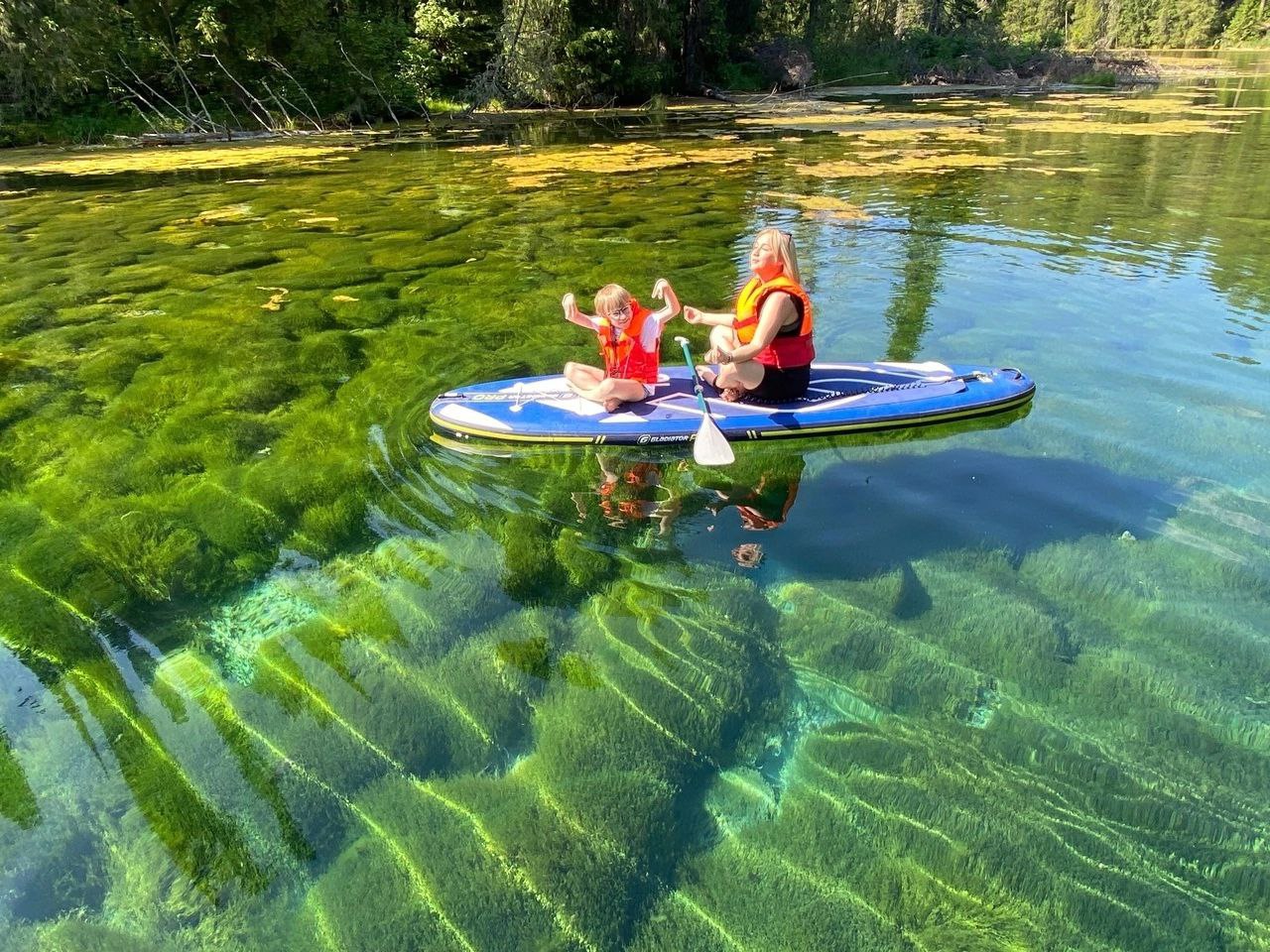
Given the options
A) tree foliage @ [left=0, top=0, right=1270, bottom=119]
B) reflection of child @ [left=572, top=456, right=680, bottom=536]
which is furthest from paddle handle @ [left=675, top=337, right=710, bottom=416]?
tree foliage @ [left=0, top=0, right=1270, bottom=119]

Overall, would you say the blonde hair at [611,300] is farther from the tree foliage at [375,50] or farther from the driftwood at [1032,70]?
the driftwood at [1032,70]

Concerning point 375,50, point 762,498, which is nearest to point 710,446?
point 762,498

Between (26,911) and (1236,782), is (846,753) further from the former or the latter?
(26,911)

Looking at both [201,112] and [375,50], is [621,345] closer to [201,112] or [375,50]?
[201,112]

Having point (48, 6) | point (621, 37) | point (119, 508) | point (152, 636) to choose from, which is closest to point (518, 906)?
point (152, 636)

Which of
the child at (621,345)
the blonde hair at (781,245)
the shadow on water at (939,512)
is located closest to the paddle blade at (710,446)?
the shadow on water at (939,512)

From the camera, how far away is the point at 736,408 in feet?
17.2

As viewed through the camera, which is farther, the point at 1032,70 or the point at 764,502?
the point at 1032,70

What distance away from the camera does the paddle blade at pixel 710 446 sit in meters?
4.69

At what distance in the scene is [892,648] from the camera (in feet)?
11.2

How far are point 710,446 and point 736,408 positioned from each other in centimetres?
60

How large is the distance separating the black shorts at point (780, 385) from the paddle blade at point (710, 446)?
628mm

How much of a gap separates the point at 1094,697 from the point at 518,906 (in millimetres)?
2376

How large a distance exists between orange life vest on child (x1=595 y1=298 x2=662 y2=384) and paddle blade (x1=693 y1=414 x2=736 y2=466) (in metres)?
0.72
